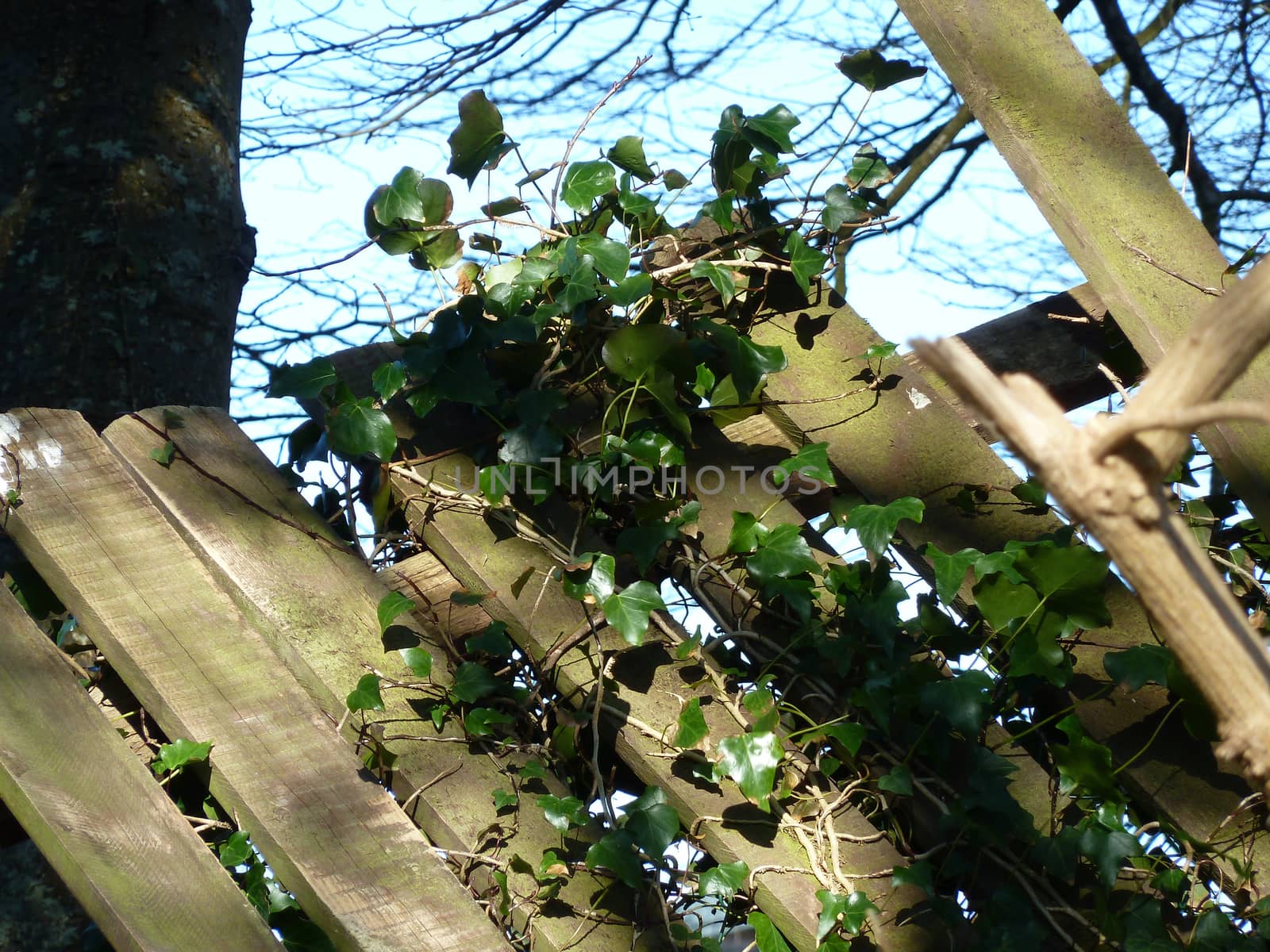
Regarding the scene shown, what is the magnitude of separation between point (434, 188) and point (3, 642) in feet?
2.33

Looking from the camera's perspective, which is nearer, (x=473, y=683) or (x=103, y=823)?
(x=103, y=823)

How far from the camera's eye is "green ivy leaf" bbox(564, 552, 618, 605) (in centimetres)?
121

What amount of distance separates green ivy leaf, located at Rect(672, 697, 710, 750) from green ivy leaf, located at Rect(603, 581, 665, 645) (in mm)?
89

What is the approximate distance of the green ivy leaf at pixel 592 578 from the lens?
1214 millimetres

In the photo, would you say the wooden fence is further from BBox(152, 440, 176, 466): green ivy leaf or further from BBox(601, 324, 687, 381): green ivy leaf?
BBox(601, 324, 687, 381): green ivy leaf

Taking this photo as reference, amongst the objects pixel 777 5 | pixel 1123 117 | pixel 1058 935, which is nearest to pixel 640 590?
pixel 1058 935

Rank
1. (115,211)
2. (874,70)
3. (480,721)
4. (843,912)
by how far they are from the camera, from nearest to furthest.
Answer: (843,912) → (480,721) → (874,70) → (115,211)

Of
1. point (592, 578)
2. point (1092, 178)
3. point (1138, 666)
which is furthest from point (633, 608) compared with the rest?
point (1092, 178)

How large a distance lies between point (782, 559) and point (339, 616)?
0.50 metres

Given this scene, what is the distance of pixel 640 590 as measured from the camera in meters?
1.21

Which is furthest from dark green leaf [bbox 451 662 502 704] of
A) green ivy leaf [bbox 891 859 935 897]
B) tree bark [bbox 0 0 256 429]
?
tree bark [bbox 0 0 256 429]

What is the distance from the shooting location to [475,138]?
1.37m

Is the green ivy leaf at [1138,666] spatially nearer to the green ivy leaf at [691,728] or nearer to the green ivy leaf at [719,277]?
the green ivy leaf at [691,728]

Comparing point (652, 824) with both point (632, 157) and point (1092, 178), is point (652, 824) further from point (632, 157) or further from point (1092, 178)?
point (1092, 178)
